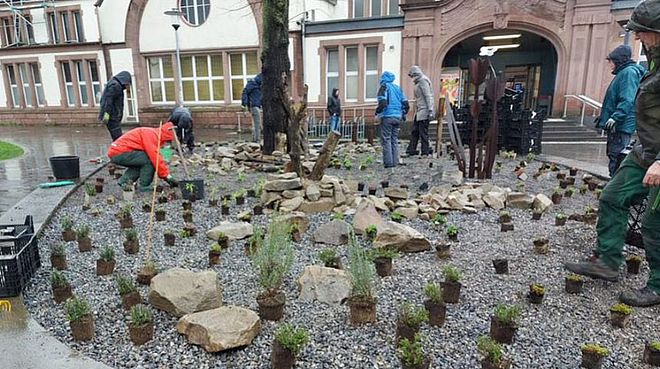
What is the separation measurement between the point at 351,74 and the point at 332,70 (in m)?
0.83

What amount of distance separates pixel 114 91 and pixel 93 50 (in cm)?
1455

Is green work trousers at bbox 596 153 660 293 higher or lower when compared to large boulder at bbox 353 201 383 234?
higher

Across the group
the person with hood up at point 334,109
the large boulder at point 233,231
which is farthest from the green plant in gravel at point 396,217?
the person with hood up at point 334,109

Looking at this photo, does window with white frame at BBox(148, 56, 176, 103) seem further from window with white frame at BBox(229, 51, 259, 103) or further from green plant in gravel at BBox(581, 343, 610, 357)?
green plant in gravel at BBox(581, 343, 610, 357)

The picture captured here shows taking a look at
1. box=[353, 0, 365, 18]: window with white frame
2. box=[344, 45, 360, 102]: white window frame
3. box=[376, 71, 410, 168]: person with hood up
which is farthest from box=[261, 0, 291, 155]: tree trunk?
box=[353, 0, 365, 18]: window with white frame

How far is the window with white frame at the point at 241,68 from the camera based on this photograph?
61.0 ft

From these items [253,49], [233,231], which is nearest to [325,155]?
[233,231]

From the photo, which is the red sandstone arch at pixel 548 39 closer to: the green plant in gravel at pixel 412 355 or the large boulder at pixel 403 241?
the large boulder at pixel 403 241

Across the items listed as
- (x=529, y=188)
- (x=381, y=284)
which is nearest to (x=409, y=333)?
(x=381, y=284)

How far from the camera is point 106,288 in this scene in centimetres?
299

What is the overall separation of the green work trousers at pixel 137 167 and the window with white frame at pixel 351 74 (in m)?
12.2

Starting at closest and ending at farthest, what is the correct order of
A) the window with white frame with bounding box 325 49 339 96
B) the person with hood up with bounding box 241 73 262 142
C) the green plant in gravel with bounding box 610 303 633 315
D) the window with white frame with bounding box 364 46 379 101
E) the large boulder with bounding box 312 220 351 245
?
the green plant in gravel with bounding box 610 303 633 315 → the large boulder with bounding box 312 220 351 245 → the person with hood up with bounding box 241 73 262 142 → the window with white frame with bounding box 364 46 379 101 → the window with white frame with bounding box 325 49 339 96

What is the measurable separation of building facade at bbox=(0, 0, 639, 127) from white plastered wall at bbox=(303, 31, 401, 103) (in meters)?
0.04

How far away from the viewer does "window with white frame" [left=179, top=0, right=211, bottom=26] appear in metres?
18.5
